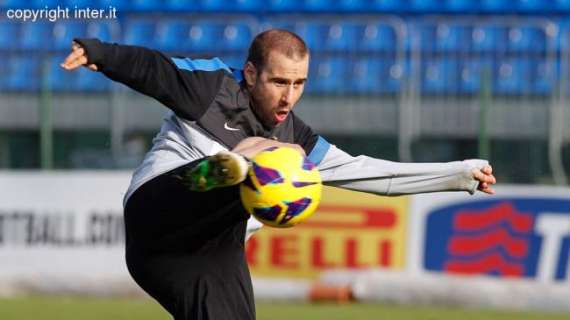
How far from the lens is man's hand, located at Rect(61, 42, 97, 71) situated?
17.6ft

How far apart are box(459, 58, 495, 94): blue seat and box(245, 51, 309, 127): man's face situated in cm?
666

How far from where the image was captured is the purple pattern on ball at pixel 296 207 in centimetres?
562

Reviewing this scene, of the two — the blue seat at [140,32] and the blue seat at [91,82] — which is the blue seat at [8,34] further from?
the blue seat at [140,32]

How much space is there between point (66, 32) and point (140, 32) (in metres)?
0.81

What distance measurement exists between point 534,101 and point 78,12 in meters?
4.61

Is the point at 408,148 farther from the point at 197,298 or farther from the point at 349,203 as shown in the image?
the point at 197,298

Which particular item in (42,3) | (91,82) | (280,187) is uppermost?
(42,3)

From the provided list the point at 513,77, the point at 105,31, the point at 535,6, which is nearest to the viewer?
the point at 513,77

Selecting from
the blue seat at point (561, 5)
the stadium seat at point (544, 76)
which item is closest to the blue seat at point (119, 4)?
the stadium seat at point (544, 76)

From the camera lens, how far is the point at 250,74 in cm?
627

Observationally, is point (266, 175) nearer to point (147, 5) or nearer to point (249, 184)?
point (249, 184)

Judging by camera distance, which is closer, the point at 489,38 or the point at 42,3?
the point at 489,38

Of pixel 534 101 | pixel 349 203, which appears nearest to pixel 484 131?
pixel 534 101

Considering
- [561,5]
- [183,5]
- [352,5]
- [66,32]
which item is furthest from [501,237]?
[66,32]
